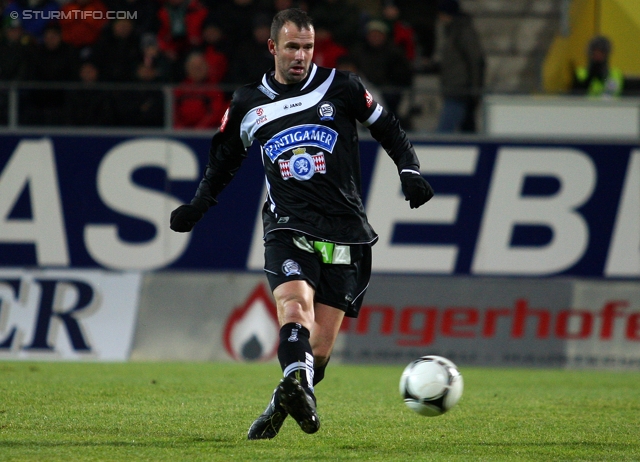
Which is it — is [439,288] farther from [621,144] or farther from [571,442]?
[571,442]

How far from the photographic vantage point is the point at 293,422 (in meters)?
6.61

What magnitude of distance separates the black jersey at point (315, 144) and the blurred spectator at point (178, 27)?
312 inches

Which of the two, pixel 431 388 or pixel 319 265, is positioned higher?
pixel 319 265

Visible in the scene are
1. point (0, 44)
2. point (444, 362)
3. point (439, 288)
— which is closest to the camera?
point (444, 362)

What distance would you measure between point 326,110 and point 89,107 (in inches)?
277

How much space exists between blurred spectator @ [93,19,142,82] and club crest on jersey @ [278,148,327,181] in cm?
756

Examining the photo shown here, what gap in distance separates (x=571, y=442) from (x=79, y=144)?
821 cm

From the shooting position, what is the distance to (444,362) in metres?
5.92

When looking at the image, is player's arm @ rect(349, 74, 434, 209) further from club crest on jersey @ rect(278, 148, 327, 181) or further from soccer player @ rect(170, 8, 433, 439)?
club crest on jersey @ rect(278, 148, 327, 181)

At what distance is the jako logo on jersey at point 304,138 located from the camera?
229 inches

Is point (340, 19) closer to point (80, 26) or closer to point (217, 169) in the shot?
point (80, 26)

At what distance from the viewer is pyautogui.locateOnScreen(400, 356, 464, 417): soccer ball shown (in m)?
5.72

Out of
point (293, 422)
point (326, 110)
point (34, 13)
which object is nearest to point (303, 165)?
point (326, 110)

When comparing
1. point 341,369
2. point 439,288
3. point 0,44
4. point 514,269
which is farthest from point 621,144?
point 0,44
